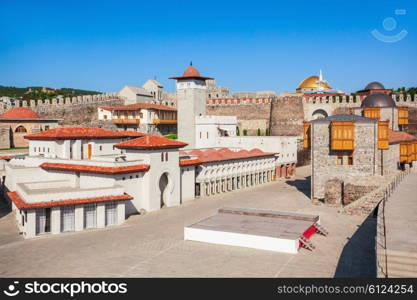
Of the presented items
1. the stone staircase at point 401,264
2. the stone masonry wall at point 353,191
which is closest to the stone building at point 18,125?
the stone masonry wall at point 353,191

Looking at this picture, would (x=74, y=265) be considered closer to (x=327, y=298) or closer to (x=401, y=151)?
(x=327, y=298)

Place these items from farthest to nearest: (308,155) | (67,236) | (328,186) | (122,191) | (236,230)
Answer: (308,155) → (328,186) → (122,191) → (67,236) → (236,230)

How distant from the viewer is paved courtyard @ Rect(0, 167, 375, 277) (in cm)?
1531

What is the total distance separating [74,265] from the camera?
637 inches

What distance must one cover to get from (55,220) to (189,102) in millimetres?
28581

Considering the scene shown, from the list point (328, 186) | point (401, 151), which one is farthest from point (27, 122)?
point (401, 151)

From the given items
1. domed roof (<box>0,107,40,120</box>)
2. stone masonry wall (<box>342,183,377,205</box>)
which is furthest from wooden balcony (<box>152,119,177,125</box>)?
stone masonry wall (<box>342,183,377,205</box>)

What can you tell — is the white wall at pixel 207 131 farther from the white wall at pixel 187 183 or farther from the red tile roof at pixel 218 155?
the white wall at pixel 187 183

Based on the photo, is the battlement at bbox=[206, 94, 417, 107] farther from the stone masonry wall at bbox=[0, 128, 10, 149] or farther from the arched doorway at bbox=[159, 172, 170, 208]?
the arched doorway at bbox=[159, 172, 170, 208]

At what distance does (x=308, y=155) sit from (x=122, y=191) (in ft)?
110

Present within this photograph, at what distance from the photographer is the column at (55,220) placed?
70.1 ft

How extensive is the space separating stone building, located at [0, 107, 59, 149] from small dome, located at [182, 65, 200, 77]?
15760mm

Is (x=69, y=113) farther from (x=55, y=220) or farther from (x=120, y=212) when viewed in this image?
(x=55, y=220)

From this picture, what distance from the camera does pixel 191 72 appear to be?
159 ft
